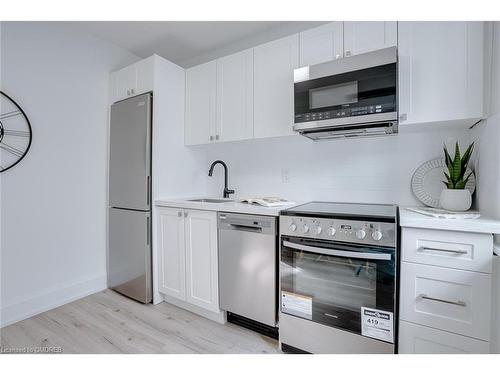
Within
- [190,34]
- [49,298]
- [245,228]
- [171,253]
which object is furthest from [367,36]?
[49,298]

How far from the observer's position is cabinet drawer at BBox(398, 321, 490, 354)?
117 centimetres

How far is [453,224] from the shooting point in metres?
1.20

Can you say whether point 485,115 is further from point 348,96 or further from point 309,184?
point 309,184

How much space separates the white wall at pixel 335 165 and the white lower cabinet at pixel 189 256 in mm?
713

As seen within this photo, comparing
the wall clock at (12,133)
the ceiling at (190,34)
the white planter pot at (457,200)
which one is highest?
the ceiling at (190,34)

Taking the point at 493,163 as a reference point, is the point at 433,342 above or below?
below

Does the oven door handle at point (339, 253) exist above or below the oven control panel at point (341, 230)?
below

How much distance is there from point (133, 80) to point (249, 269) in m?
2.07

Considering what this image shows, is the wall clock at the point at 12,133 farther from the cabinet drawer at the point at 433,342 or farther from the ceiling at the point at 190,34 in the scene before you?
the cabinet drawer at the point at 433,342

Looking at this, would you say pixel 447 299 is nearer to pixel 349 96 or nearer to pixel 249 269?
pixel 249 269

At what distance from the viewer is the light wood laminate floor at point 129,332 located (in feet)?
5.43

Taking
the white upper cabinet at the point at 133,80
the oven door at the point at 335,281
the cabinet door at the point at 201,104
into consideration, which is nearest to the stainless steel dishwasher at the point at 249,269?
the oven door at the point at 335,281
